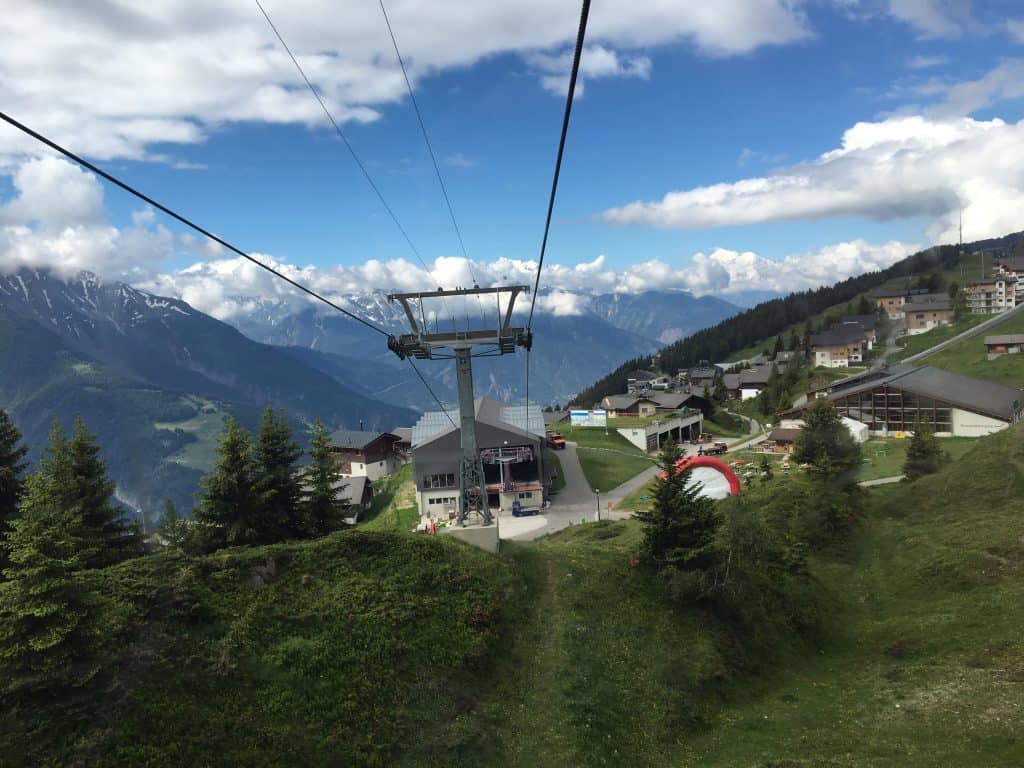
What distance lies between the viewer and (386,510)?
74.2 metres

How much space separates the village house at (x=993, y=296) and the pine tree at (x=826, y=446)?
147864 mm

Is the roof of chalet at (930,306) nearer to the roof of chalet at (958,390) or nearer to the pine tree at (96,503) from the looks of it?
the roof of chalet at (958,390)

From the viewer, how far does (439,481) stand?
67688mm

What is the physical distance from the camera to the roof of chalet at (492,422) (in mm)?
68875

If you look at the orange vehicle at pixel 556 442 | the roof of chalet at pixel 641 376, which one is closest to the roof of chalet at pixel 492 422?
the orange vehicle at pixel 556 442

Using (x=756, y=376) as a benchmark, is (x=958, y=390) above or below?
below

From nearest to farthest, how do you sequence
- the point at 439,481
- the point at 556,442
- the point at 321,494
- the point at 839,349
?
the point at 321,494, the point at 439,481, the point at 556,442, the point at 839,349

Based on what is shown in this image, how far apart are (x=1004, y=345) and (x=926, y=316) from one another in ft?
200

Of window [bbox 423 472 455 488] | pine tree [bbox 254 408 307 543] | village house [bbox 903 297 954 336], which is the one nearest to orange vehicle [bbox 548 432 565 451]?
window [bbox 423 472 455 488]

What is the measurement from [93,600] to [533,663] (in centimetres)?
1368

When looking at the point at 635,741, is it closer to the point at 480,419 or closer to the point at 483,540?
the point at 483,540

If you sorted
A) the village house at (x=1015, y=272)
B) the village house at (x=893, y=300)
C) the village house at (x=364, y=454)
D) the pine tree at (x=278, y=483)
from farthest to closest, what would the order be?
the village house at (x=893, y=300), the village house at (x=1015, y=272), the village house at (x=364, y=454), the pine tree at (x=278, y=483)

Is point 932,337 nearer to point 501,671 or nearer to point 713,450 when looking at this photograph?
point 713,450

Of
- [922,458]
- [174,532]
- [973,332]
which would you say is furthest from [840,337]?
[174,532]
